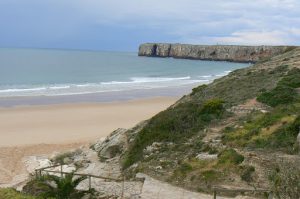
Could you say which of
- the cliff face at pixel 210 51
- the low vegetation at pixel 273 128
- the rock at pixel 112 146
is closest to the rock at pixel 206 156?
the low vegetation at pixel 273 128

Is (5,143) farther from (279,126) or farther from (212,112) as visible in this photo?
(279,126)

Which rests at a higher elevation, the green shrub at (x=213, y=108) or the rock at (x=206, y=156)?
the green shrub at (x=213, y=108)

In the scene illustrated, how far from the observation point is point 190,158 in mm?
14539

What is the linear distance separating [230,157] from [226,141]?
5.74 feet

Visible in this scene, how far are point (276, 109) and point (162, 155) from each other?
5.16 meters

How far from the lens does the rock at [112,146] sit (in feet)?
60.6

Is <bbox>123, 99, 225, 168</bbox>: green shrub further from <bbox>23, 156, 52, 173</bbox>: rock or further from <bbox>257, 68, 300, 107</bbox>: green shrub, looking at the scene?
<bbox>23, 156, 52, 173</bbox>: rock

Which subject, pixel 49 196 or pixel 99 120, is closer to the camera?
pixel 49 196

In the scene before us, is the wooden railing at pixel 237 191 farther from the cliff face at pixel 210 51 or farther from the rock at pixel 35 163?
the cliff face at pixel 210 51

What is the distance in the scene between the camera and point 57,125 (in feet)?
98.6

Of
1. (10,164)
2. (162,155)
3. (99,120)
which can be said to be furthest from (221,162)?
(99,120)

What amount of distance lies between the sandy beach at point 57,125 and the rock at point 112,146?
3725mm

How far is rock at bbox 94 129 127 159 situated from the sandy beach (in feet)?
12.2

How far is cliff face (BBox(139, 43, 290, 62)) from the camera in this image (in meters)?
130
